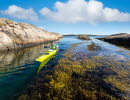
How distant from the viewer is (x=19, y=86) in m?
9.02

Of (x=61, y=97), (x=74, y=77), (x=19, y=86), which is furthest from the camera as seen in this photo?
(x=74, y=77)

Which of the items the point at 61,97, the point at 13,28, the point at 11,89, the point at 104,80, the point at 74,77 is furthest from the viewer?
the point at 13,28

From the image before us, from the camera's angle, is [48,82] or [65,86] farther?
[48,82]

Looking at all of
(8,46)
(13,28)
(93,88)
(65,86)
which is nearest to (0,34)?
(8,46)

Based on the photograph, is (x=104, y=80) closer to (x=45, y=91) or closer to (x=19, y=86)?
(x=45, y=91)

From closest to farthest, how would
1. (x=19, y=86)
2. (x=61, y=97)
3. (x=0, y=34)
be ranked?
(x=61, y=97) → (x=19, y=86) → (x=0, y=34)

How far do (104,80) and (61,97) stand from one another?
18.9 feet

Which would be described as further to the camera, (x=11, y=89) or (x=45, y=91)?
(x=11, y=89)

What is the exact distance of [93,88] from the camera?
Answer: 834cm

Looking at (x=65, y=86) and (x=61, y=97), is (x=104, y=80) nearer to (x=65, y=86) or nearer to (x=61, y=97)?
(x=65, y=86)

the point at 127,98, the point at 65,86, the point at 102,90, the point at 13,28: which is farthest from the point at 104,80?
the point at 13,28

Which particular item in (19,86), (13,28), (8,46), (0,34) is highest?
(13,28)

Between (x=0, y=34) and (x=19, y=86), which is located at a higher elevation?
(x=0, y=34)

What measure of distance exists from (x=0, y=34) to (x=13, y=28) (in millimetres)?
7570
